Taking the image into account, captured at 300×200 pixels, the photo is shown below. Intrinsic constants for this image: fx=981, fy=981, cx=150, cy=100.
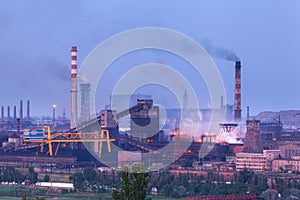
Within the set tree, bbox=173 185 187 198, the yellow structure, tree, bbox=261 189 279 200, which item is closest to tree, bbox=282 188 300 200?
tree, bbox=261 189 279 200

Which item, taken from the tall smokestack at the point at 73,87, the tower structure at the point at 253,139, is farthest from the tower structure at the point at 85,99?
the tower structure at the point at 253,139

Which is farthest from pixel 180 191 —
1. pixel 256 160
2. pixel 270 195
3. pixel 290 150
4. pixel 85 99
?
pixel 85 99

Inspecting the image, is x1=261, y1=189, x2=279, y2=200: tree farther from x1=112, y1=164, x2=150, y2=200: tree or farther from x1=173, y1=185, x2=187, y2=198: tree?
x1=112, y1=164, x2=150, y2=200: tree

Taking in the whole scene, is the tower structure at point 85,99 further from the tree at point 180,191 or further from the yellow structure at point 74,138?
the tree at point 180,191

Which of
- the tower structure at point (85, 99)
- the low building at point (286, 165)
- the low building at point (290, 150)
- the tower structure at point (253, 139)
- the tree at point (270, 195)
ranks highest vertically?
the tower structure at point (85, 99)

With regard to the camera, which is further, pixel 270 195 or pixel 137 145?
pixel 137 145

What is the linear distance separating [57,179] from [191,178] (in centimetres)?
361

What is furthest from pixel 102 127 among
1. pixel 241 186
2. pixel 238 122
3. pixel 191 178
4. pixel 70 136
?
pixel 241 186

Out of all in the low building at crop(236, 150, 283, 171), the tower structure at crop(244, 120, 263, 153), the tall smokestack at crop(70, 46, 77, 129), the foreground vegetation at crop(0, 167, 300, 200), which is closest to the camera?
the foreground vegetation at crop(0, 167, 300, 200)

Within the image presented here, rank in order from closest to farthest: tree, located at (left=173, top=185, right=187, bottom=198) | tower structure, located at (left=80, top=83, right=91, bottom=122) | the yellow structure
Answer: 1. tree, located at (left=173, top=185, right=187, bottom=198)
2. the yellow structure
3. tower structure, located at (left=80, top=83, right=91, bottom=122)

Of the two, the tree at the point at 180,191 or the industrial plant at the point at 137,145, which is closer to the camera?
the tree at the point at 180,191

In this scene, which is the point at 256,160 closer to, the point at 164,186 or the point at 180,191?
the point at 164,186

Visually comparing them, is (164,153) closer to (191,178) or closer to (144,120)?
(144,120)

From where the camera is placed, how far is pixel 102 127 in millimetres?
30469
